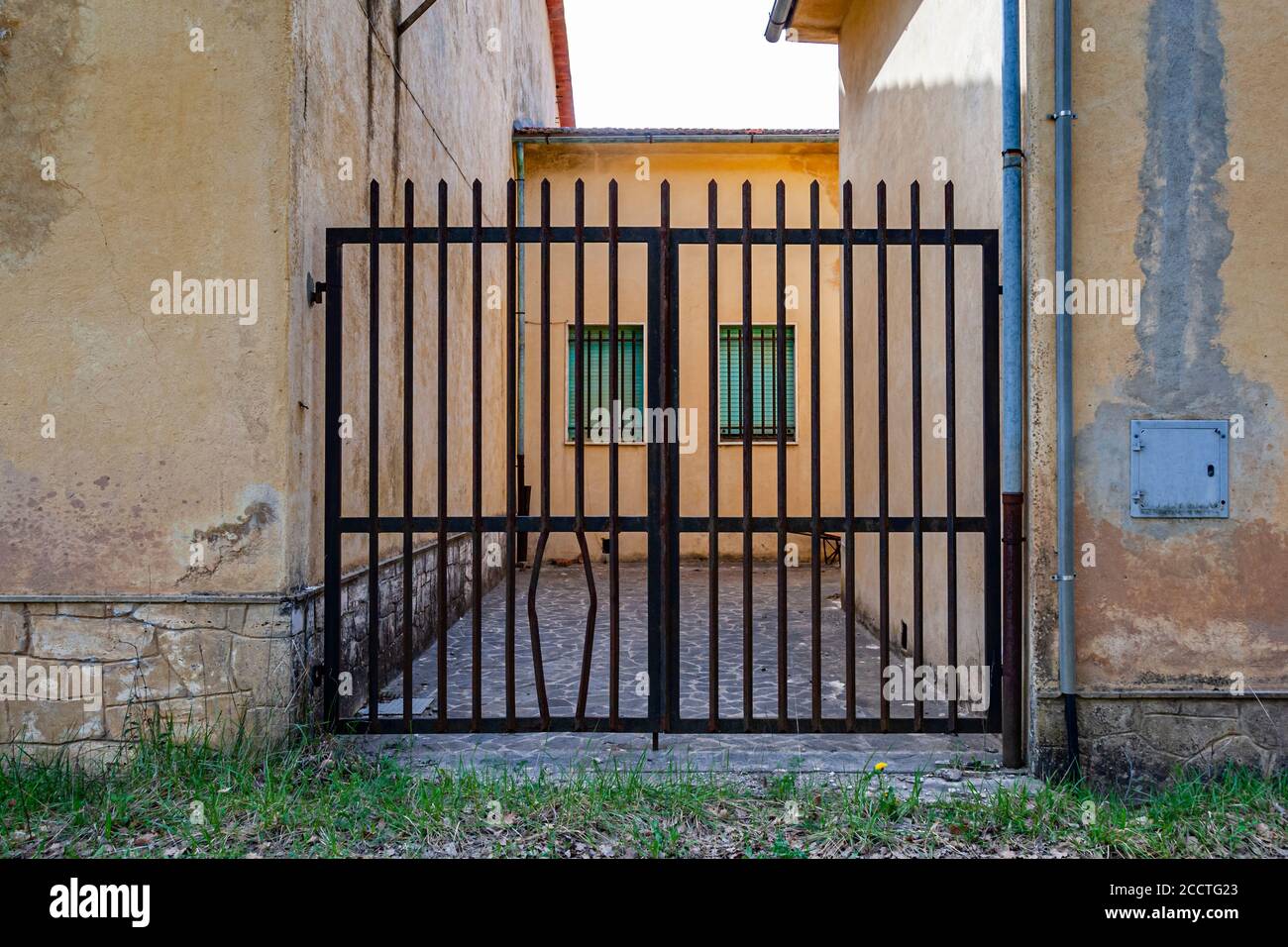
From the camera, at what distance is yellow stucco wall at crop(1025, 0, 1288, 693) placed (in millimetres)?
3887

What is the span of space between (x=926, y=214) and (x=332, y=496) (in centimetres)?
427

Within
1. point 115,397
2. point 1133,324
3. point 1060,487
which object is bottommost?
point 1060,487

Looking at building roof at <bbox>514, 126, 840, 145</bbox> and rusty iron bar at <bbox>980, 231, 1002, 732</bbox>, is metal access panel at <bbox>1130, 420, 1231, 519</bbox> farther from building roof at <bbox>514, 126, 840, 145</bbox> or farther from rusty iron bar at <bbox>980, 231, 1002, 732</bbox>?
building roof at <bbox>514, 126, 840, 145</bbox>

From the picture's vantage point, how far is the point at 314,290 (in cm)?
413

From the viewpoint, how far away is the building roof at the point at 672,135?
1211 cm

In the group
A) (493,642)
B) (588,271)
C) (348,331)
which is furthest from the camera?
(588,271)

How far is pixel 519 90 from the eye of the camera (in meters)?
12.6

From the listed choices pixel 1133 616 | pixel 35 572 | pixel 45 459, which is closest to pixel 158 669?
pixel 35 572

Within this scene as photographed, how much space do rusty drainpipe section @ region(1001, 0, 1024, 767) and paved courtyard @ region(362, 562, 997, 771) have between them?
1.19ft

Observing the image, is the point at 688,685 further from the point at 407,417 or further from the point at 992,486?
the point at 407,417

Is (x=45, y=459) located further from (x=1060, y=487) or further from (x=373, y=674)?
(x=1060, y=487)

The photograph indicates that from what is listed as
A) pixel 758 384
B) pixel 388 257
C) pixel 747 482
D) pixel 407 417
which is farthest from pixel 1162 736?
pixel 758 384

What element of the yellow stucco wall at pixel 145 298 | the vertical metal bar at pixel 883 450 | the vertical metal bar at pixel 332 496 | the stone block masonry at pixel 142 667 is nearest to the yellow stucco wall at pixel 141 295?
the yellow stucco wall at pixel 145 298

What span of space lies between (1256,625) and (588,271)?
991 cm
